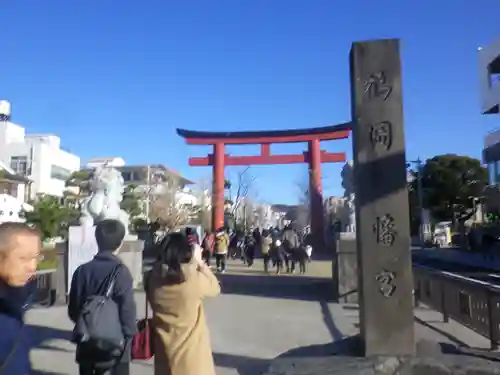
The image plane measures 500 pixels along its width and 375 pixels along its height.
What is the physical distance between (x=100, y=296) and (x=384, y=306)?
2.68 m

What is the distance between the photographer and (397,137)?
484cm

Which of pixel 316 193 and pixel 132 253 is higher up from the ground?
pixel 316 193

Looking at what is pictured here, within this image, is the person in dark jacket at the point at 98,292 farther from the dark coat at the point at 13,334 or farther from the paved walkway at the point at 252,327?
the paved walkway at the point at 252,327

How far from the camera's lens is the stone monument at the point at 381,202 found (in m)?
4.62

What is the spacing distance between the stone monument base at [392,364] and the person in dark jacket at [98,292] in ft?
4.74

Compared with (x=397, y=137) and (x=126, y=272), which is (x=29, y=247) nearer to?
(x=126, y=272)

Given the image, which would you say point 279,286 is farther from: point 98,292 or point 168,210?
point 168,210

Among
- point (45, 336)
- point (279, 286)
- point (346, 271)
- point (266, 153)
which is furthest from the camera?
point (266, 153)

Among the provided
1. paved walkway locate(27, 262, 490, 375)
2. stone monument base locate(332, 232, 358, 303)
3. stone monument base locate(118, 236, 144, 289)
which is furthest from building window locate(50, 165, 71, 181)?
stone monument base locate(332, 232, 358, 303)

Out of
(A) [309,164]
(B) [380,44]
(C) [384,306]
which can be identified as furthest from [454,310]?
(A) [309,164]

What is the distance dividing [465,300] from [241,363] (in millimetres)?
3416

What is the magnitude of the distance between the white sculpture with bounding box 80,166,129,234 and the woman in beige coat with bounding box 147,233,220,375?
25.5ft

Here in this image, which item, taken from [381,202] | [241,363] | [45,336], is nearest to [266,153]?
[45,336]

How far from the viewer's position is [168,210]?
42125mm
